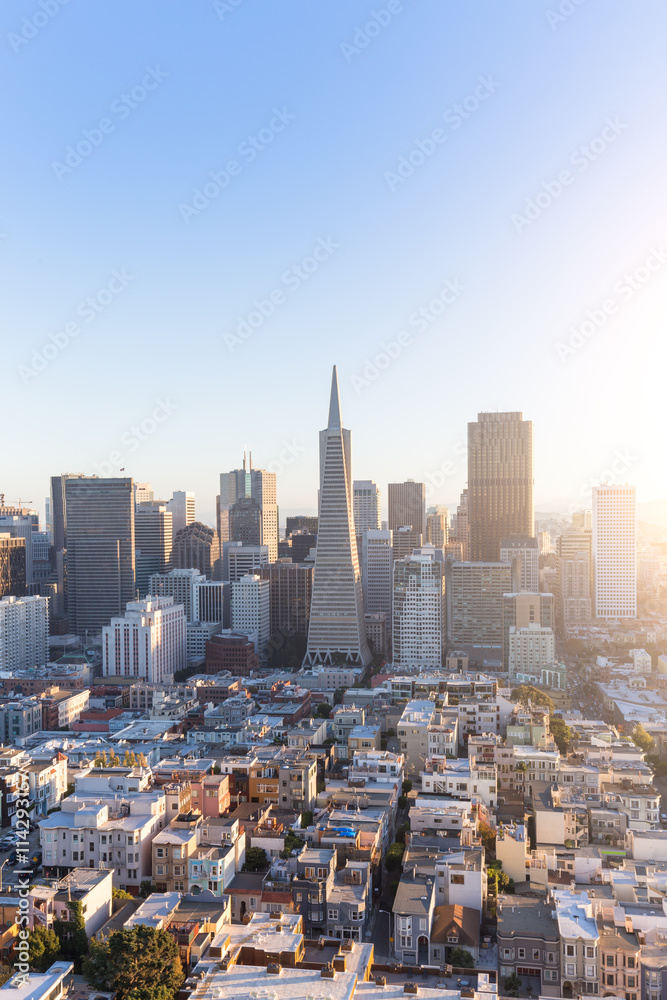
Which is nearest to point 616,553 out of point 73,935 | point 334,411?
point 334,411

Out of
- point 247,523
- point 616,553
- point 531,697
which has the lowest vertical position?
point 531,697

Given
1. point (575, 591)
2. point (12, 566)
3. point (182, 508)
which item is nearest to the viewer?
point (12, 566)

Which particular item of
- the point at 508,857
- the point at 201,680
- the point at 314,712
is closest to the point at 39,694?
the point at 201,680

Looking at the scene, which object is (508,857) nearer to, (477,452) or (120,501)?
(120,501)

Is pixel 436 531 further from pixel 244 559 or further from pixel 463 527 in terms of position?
pixel 244 559

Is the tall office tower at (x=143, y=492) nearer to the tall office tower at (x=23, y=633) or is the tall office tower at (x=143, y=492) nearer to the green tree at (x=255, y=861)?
the tall office tower at (x=23, y=633)

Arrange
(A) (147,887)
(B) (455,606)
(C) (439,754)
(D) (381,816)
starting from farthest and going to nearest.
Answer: (B) (455,606)
(C) (439,754)
(D) (381,816)
(A) (147,887)
